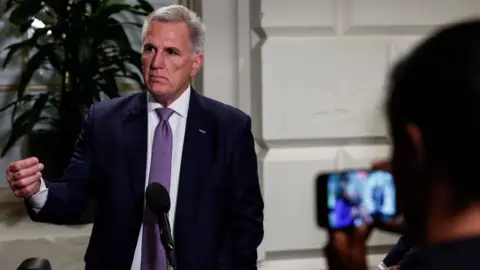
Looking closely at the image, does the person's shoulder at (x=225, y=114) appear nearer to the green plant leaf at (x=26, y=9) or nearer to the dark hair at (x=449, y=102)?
the green plant leaf at (x=26, y=9)

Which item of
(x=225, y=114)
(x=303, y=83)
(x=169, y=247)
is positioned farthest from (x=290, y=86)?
(x=169, y=247)

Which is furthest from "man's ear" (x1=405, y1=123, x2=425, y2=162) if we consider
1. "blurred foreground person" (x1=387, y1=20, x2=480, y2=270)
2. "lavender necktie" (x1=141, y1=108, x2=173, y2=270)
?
"lavender necktie" (x1=141, y1=108, x2=173, y2=270)

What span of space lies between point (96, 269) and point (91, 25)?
0.95 m

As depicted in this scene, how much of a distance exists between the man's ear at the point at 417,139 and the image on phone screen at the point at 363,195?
16 cm

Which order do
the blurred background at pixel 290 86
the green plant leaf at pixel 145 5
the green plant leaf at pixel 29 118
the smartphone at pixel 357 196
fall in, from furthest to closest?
Answer: the green plant leaf at pixel 145 5, the green plant leaf at pixel 29 118, the blurred background at pixel 290 86, the smartphone at pixel 357 196

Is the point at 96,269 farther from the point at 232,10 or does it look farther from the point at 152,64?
the point at 232,10

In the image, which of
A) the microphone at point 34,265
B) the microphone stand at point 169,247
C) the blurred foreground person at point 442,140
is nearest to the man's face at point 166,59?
the microphone stand at point 169,247

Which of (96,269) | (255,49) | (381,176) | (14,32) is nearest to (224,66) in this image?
(255,49)

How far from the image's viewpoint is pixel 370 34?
7.03 feet

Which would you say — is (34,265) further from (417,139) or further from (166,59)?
(166,59)

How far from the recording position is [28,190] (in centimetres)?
141

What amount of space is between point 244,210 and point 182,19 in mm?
411

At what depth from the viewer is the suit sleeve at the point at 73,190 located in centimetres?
149

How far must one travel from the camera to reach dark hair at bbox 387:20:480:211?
58cm
